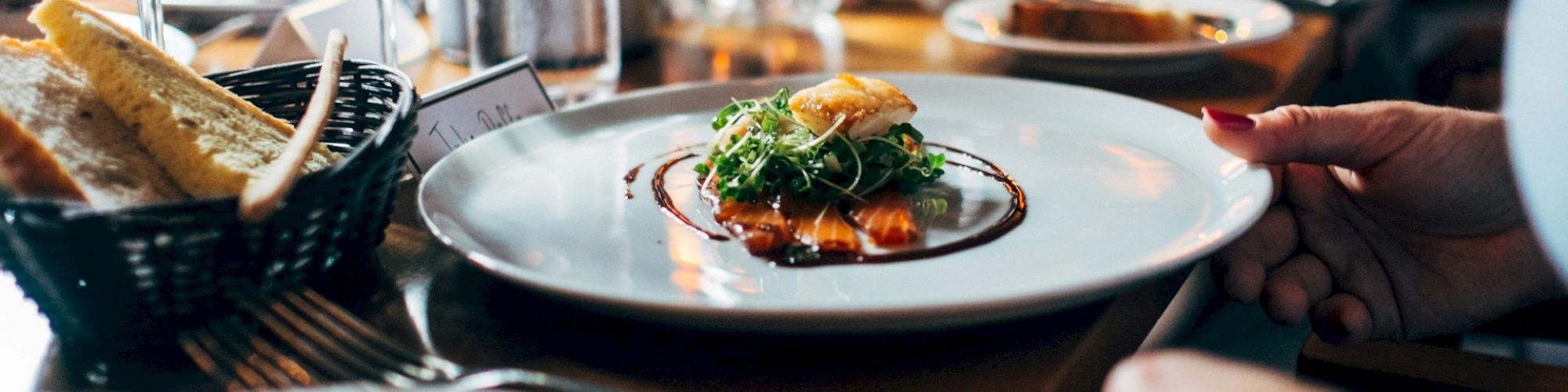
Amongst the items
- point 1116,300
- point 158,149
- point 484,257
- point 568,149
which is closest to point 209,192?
point 158,149

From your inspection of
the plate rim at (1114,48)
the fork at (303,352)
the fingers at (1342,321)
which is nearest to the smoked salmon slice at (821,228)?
the fork at (303,352)

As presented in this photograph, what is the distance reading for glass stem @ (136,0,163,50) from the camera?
3.20ft

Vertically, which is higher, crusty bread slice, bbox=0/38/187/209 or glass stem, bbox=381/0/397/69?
crusty bread slice, bbox=0/38/187/209

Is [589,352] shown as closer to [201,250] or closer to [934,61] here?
[201,250]

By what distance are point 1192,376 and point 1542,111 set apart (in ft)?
0.71

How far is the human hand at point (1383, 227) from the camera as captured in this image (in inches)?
37.8

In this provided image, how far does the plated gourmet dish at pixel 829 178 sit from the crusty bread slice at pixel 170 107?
347 mm

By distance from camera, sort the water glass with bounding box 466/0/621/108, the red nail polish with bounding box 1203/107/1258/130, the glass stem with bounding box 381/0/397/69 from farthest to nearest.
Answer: the water glass with bounding box 466/0/621/108, the glass stem with bounding box 381/0/397/69, the red nail polish with bounding box 1203/107/1258/130

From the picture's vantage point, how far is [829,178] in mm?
997

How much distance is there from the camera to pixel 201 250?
0.59 meters

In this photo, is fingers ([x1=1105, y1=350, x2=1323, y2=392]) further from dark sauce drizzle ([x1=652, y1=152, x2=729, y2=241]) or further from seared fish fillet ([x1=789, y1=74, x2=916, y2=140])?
seared fish fillet ([x1=789, y1=74, x2=916, y2=140])

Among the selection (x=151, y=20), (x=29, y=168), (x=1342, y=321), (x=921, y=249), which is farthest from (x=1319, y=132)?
(x=151, y=20)

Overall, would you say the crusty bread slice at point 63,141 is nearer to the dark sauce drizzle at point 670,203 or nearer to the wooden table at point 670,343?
the wooden table at point 670,343

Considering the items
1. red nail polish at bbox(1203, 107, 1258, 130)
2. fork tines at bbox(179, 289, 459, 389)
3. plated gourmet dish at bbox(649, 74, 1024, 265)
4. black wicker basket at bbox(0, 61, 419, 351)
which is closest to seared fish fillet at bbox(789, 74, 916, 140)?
plated gourmet dish at bbox(649, 74, 1024, 265)
